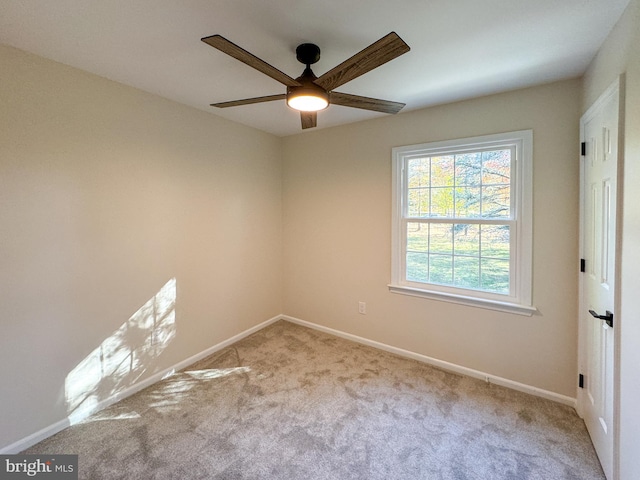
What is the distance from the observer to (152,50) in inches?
69.9

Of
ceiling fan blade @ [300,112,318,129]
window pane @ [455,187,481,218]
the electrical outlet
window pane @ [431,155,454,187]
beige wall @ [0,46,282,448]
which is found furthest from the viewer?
the electrical outlet

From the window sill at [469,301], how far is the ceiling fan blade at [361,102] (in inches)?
67.2

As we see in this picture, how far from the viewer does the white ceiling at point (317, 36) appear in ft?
4.61

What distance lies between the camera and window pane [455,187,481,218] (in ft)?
8.44

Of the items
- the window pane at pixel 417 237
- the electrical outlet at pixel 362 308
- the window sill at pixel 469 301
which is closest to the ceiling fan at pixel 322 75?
the window pane at pixel 417 237

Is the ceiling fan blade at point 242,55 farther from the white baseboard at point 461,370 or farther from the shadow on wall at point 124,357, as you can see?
the white baseboard at point 461,370

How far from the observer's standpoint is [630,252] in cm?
134

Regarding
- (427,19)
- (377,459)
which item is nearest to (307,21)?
(427,19)

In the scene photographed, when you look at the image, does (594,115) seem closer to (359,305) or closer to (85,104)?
(359,305)

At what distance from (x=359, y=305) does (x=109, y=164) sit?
8.67ft

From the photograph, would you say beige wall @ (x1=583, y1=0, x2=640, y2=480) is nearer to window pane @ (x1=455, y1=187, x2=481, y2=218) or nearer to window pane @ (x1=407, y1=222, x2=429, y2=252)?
window pane @ (x1=455, y1=187, x2=481, y2=218)

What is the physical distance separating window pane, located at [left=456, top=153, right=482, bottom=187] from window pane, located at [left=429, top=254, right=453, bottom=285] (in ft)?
2.28

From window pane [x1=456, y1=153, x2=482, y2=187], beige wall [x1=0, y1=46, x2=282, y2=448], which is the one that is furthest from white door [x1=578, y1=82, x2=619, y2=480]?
beige wall [x1=0, y1=46, x2=282, y2=448]

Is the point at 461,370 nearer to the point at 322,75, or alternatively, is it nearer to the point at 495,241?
the point at 495,241
